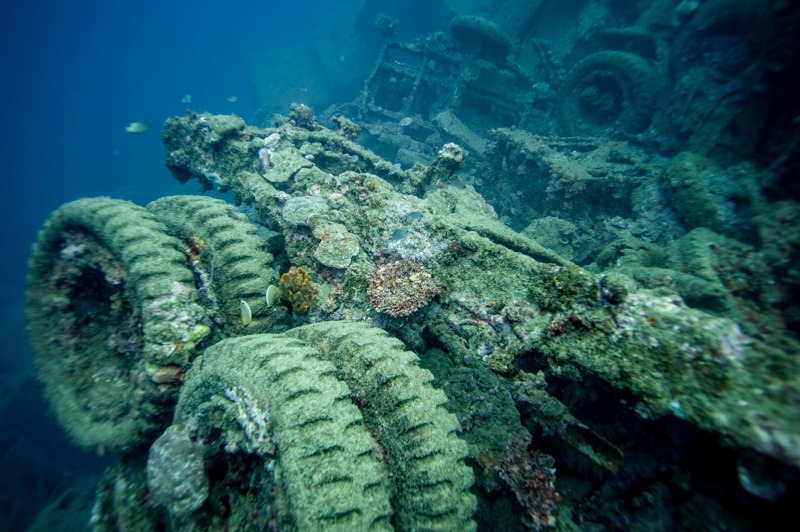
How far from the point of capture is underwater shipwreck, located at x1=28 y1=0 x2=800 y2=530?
2086mm

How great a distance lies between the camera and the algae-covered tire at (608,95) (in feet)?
Answer: 38.4

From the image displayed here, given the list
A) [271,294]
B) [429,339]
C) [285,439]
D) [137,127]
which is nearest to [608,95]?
[429,339]

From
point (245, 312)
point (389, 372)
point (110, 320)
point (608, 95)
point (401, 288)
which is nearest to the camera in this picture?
point (389, 372)

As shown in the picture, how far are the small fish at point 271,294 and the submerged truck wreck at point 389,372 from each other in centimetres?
6

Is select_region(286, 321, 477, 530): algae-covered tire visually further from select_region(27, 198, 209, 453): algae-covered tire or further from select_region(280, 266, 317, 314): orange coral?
select_region(27, 198, 209, 453): algae-covered tire

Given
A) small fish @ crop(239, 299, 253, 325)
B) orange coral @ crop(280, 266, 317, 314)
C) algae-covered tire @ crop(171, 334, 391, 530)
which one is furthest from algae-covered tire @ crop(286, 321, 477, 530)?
small fish @ crop(239, 299, 253, 325)

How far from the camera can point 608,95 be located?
1313 cm

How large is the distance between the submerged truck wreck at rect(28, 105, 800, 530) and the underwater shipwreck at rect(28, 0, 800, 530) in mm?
18

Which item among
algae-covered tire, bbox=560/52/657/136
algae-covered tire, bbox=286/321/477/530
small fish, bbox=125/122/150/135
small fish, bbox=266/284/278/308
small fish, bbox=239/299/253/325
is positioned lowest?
algae-covered tire, bbox=286/321/477/530

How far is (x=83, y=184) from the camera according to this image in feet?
206

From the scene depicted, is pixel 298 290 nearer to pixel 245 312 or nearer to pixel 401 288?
pixel 245 312

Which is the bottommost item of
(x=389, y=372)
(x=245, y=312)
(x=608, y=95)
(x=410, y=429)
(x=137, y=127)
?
(x=410, y=429)

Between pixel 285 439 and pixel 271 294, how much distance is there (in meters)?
2.30

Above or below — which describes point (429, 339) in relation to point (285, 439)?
A: above
